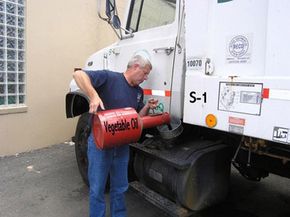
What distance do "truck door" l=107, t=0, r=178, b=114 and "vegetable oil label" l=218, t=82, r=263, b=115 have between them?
70 centimetres

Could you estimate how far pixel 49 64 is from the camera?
18.3 feet

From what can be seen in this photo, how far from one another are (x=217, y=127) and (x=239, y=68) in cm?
45

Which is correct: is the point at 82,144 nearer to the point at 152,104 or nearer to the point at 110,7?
the point at 152,104

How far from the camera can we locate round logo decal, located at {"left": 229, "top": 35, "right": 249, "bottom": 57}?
7.31 feet

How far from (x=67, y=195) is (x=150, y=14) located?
2311 mm

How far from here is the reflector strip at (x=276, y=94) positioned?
1930 mm

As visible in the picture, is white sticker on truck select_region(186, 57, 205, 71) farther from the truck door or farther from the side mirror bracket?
the side mirror bracket

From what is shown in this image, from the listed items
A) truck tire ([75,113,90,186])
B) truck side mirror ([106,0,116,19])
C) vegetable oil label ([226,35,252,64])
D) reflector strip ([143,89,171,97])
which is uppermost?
truck side mirror ([106,0,116,19])

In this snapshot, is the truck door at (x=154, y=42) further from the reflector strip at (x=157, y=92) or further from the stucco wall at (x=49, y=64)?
the stucco wall at (x=49, y=64)

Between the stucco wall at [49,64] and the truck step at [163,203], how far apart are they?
231 cm

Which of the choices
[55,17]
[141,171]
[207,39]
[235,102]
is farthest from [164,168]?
[55,17]

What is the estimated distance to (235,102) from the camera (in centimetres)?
222

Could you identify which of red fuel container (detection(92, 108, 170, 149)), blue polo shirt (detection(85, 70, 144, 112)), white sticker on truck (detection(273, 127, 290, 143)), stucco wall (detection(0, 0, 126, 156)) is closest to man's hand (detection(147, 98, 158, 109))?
blue polo shirt (detection(85, 70, 144, 112))

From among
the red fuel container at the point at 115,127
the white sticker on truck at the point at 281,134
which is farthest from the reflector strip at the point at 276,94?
the red fuel container at the point at 115,127
